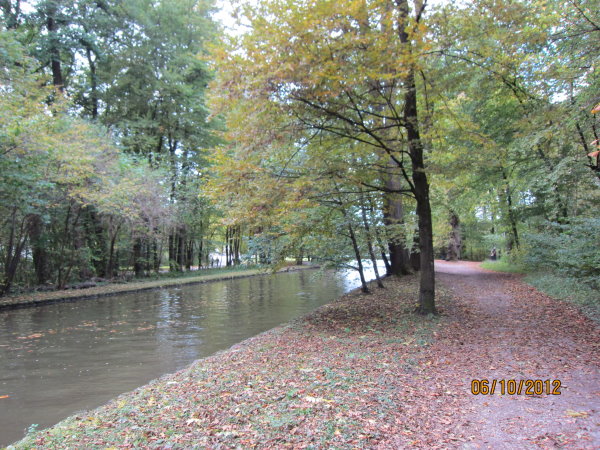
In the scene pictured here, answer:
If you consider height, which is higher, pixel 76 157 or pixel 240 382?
pixel 76 157

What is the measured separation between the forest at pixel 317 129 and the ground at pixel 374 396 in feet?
6.63

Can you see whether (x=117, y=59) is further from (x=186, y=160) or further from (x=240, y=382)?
(x=240, y=382)

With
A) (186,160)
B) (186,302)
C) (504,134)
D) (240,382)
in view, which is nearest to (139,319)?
(186,302)

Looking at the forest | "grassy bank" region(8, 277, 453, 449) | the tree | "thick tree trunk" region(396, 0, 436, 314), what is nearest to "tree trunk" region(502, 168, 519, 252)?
the forest

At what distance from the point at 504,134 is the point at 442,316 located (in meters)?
8.34

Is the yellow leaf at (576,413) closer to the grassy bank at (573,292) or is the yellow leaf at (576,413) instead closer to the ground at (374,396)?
the ground at (374,396)

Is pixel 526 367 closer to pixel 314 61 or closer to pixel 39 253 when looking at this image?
pixel 314 61

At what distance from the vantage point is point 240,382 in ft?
14.4

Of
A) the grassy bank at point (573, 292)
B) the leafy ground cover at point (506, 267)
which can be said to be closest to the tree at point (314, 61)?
the grassy bank at point (573, 292)

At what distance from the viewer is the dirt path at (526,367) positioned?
2.95 m

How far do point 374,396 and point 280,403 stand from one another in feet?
3.08
